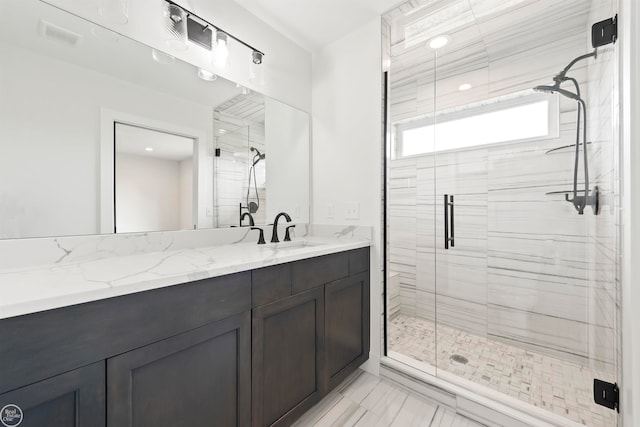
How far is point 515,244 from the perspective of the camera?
2.11 m

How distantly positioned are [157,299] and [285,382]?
30.0 inches

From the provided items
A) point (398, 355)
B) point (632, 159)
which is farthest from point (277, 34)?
point (398, 355)

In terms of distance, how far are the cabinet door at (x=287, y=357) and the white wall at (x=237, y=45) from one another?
1.42 meters

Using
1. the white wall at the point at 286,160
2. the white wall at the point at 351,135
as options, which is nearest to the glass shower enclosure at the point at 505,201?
the white wall at the point at 351,135

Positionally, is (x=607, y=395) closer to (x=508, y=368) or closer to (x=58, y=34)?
(x=508, y=368)

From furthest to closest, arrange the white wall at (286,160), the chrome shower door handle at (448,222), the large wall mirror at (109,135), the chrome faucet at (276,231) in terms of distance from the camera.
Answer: the chrome shower door handle at (448,222)
the white wall at (286,160)
the chrome faucet at (276,231)
the large wall mirror at (109,135)

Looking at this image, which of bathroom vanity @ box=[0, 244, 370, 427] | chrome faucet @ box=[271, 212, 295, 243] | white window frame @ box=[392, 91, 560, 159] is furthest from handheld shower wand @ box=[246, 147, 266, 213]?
white window frame @ box=[392, 91, 560, 159]

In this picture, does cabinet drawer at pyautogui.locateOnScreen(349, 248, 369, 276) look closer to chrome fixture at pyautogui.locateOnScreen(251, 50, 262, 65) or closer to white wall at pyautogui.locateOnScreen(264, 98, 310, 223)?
white wall at pyautogui.locateOnScreen(264, 98, 310, 223)

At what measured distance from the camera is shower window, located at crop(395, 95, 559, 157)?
1.96 meters

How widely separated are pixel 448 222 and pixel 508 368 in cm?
108

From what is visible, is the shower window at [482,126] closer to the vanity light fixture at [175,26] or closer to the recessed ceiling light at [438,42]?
the recessed ceiling light at [438,42]

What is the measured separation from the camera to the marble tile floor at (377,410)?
1.46 meters

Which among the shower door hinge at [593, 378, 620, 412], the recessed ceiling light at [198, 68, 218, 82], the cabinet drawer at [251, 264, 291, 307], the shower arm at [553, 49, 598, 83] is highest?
the shower arm at [553, 49, 598, 83]

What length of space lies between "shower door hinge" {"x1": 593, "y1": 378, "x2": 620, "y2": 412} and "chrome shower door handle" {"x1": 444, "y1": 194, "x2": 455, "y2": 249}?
120 cm
